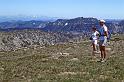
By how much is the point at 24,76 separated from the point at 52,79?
2.47m

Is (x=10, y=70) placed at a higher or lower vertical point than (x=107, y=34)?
lower

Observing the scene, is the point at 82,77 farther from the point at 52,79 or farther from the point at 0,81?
the point at 0,81

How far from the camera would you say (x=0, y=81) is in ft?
65.7

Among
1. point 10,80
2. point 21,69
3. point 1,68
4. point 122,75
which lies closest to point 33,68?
point 21,69

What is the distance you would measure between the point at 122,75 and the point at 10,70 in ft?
27.6

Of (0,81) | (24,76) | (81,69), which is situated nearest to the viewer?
(0,81)

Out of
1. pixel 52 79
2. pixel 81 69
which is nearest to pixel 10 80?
pixel 52 79

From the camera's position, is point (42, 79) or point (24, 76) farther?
point (24, 76)

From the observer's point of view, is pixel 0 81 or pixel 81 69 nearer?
pixel 0 81

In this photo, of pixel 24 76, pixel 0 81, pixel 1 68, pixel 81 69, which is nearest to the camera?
pixel 0 81

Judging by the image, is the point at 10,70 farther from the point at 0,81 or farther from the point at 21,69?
the point at 0,81

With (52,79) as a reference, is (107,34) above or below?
above

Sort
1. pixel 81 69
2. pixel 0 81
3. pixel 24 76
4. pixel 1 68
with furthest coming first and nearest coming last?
pixel 1 68 < pixel 81 69 < pixel 24 76 < pixel 0 81

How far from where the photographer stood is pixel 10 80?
810 inches
